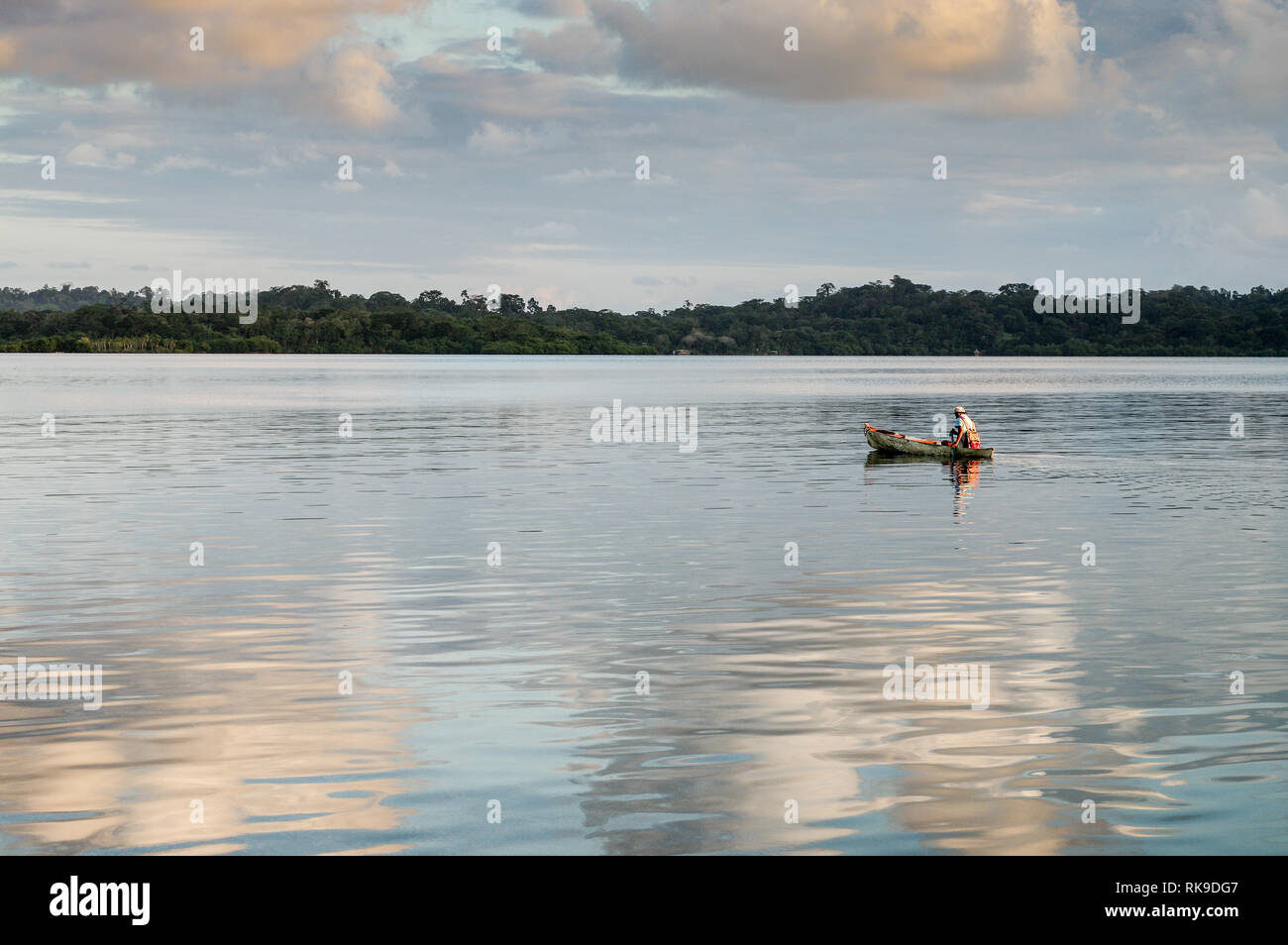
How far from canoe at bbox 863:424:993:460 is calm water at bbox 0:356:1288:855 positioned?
25.3ft

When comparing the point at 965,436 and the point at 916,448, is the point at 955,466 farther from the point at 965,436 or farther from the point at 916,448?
the point at 916,448

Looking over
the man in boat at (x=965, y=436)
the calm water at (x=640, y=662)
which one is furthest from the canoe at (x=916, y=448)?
the calm water at (x=640, y=662)

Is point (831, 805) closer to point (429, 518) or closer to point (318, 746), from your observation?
point (318, 746)

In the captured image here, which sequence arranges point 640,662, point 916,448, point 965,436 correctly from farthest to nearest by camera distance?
point 916,448
point 965,436
point 640,662

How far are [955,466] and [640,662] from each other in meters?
37.5

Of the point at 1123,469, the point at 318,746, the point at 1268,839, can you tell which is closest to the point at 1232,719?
the point at 1268,839

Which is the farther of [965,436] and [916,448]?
[916,448]

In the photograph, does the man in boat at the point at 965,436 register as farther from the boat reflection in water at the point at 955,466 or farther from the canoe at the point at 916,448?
the boat reflection in water at the point at 955,466

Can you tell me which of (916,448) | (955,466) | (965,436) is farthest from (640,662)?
(916,448)

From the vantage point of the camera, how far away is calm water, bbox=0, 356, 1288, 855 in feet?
41.9

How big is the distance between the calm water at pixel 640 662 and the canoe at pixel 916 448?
25.3 feet

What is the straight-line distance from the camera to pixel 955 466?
5497 centimetres

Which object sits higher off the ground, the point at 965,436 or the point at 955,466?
the point at 965,436

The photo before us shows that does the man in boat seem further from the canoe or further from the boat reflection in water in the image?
the boat reflection in water
